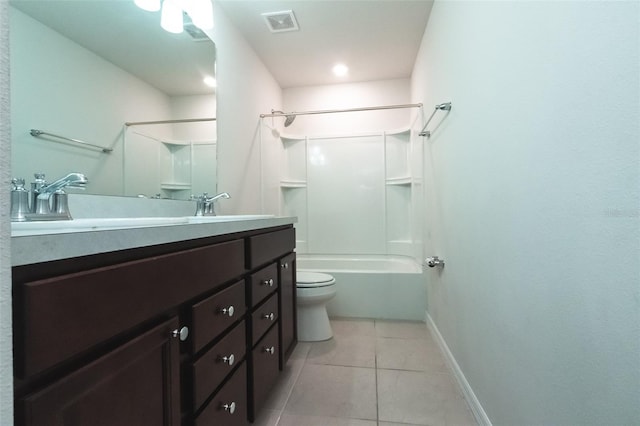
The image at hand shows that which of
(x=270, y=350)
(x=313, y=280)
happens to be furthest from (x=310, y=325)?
(x=270, y=350)

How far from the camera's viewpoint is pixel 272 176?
3.06 meters

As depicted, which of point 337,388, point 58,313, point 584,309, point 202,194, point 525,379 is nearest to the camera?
point 58,313

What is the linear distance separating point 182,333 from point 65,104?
0.90 metres

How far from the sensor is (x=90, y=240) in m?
0.51

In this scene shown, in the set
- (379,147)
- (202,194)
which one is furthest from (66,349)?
(379,147)

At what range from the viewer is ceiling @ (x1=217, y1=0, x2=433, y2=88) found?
2.02 m

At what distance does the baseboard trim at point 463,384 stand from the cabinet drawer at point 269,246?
3.58 ft

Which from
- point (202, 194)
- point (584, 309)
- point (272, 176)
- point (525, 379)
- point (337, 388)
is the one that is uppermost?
point (272, 176)

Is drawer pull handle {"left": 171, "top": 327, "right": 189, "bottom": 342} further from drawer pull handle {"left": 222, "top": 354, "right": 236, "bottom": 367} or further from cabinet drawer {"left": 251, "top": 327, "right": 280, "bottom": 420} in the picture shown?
cabinet drawer {"left": 251, "top": 327, "right": 280, "bottom": 420}

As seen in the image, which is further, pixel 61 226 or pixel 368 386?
pixel 368 386

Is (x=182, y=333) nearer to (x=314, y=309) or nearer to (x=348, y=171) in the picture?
A: (x=314, y=309)

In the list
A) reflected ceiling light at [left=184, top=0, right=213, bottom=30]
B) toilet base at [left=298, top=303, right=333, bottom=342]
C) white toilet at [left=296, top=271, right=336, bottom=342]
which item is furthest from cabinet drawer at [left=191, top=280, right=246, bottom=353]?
reflected ceiling light at [left=184, top=0, right=213, bottom=30]

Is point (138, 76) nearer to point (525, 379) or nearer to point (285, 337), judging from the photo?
point (285, 337)

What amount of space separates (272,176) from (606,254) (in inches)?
107
